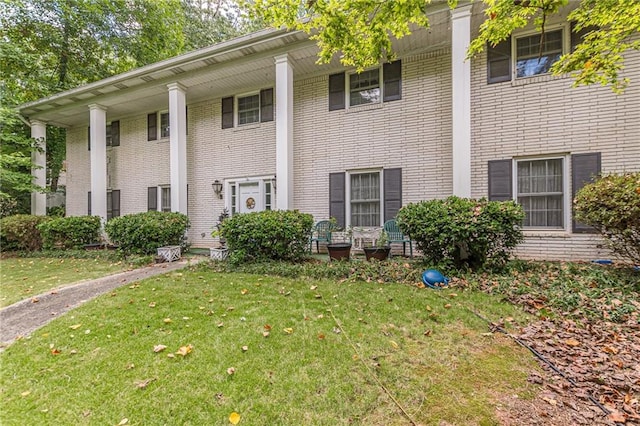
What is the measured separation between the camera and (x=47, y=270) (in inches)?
273

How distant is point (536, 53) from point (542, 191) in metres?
3.28

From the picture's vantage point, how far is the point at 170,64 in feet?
28.8

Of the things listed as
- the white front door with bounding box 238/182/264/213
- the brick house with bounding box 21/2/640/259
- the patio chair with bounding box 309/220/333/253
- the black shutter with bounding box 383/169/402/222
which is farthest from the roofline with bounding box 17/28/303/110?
the patio chair with bounding box 309/220/333/253

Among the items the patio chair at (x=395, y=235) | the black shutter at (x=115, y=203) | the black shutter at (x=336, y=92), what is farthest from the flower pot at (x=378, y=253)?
the black shutter at (x=115, y=203)

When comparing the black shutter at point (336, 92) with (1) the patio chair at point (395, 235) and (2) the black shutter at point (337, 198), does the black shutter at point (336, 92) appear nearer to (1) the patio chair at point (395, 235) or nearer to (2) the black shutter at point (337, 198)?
(2) the black shutter at point (337, 198)

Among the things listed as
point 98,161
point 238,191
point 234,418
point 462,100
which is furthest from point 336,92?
point 98,161

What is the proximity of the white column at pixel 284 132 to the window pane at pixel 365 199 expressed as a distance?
6.17ft

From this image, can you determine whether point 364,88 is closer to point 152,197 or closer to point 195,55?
point 195,55

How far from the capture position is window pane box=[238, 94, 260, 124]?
978 cm

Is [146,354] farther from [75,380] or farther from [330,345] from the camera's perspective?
[330,345]

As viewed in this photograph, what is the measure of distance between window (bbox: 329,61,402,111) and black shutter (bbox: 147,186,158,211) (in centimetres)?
761

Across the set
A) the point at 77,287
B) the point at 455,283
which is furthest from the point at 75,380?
the point at 455,283

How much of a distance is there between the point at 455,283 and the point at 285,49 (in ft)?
23.4

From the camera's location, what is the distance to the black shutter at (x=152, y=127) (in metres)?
11.3
